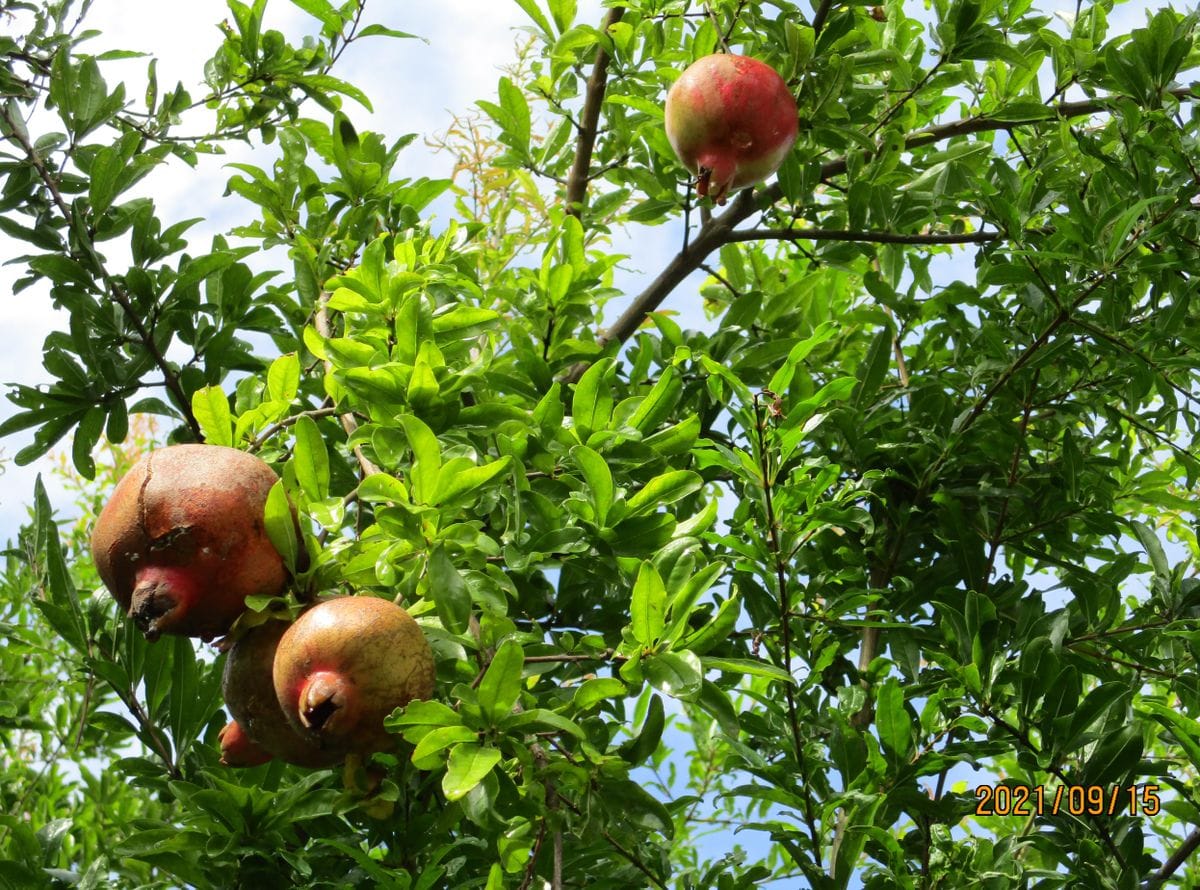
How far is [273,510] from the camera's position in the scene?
1081 millimetres

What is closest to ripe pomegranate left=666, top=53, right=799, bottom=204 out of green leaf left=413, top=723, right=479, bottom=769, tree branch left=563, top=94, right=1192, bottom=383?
tree branch left=563, top=94, right=1192, bottom=383

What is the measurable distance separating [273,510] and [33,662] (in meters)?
2.80

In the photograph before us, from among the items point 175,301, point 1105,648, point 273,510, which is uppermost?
point 175,301

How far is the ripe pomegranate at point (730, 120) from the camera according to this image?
5.26 ft

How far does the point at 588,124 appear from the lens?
7.06 feet

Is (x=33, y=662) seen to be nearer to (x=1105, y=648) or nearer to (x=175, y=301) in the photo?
(x=175, y=301)

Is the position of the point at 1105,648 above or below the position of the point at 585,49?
below

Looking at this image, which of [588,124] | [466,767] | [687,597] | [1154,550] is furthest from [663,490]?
[588,124]

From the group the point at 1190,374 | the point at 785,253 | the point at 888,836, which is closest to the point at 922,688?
the point at 888,836

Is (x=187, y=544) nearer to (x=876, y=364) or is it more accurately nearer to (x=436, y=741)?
(x=436, y=741)

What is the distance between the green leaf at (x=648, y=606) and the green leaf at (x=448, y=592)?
6.2 inches

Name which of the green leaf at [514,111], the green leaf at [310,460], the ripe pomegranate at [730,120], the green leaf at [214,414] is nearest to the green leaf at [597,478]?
the green leaf at [310,460]

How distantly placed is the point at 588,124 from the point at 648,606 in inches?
50.3

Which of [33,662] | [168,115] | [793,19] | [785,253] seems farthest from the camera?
[33,662]
